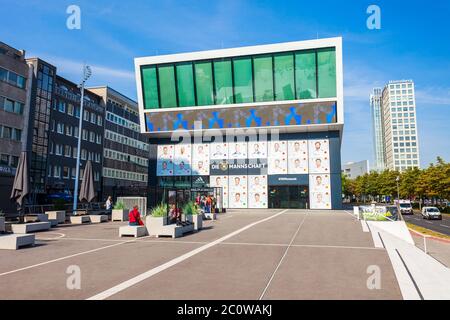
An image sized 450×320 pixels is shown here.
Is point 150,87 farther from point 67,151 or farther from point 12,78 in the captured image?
point 67,151

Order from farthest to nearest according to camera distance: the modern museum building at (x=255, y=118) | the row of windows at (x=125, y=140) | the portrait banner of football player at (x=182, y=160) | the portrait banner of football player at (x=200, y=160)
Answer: the row of windows at (x=125, y=140), the portrait banner of football player at (x=182, y=160), the portrait banner of football player at (x=200, y=160), the modern museum building at (x=255, y=118)

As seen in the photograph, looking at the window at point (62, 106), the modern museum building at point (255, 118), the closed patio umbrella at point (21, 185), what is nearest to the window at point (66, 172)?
the window at point (62, 106)

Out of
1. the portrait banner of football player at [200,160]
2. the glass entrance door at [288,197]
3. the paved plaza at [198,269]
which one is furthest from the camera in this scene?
the portrait banner of football player at [200,160]

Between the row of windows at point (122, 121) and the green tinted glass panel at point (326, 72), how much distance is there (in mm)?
43192

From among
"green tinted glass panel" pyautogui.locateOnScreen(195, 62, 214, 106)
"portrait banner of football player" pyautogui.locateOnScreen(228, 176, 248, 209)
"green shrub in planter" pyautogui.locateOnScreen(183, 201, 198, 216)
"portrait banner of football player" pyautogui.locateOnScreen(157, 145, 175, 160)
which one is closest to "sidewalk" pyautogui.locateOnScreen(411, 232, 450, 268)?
"green shrub in planter" pyautogui.locateOnScreen(183, 201, 198, 216)

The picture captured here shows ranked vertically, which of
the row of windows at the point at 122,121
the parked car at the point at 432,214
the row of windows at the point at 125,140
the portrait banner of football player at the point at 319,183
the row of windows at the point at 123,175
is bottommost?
the parked car at the point at 432,214

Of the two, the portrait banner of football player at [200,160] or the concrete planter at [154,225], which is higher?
the portrait banner of football player at [200,160]

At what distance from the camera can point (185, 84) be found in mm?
45594

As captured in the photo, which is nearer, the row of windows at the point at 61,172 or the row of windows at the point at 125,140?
the row of windows at the point at 61,172

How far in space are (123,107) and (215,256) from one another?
69.8 m

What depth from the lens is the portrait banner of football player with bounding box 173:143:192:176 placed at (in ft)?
160

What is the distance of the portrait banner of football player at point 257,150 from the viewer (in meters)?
45.8

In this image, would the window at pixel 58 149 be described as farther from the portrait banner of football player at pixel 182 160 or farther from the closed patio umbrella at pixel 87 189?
the closed patio umbrella at pixel 87 189

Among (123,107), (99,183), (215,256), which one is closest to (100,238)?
(215,256)
